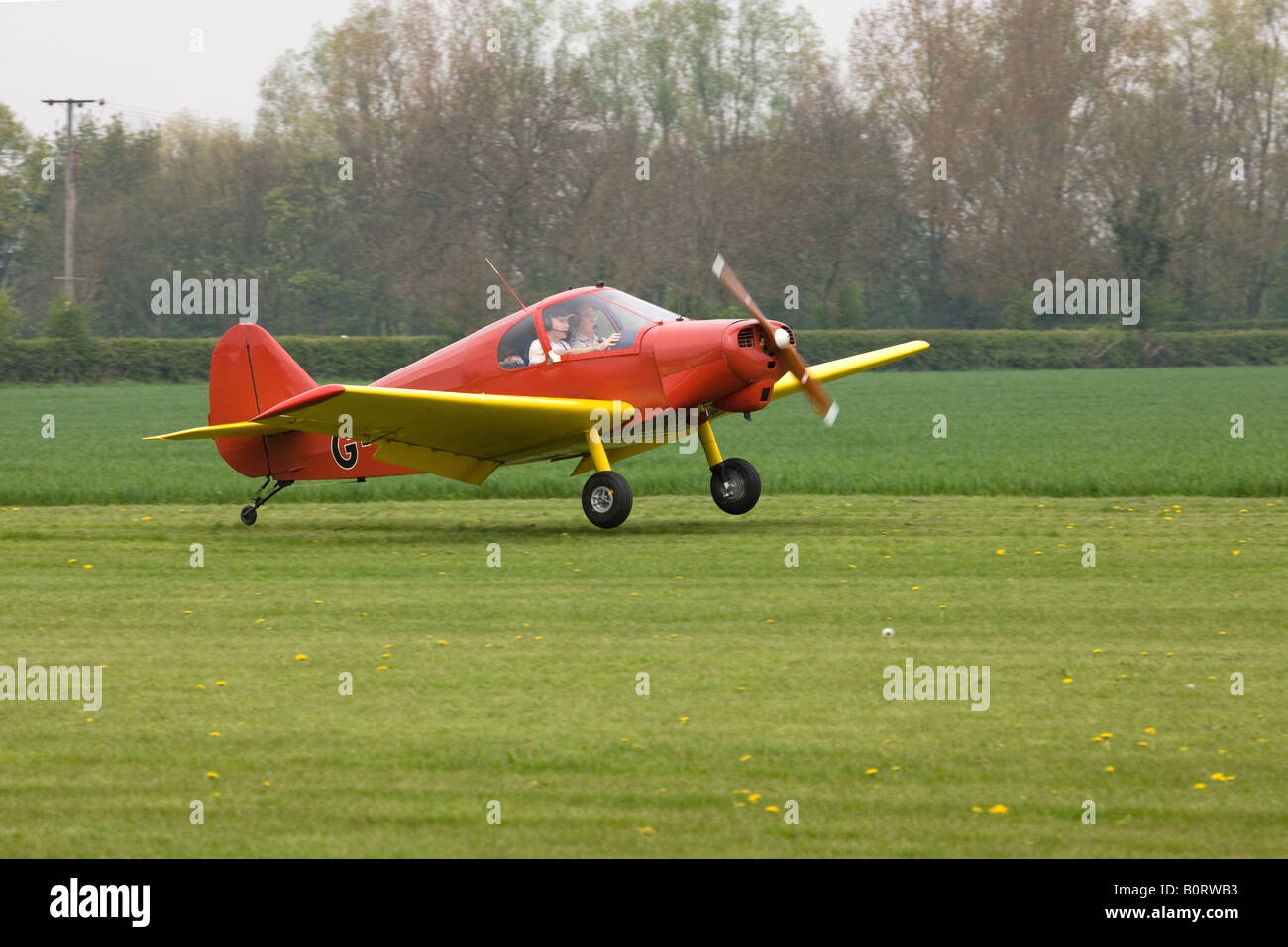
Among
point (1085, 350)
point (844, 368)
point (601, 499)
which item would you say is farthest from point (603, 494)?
point (1085, 350)

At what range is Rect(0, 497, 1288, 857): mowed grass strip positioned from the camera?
601 cm

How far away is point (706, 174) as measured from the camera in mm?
79625

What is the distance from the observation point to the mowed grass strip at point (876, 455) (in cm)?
1986

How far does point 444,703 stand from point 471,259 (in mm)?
61203

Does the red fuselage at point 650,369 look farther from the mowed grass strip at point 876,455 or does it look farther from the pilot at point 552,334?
the mowed grass strip at point 876,455

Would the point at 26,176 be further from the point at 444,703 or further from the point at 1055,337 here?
the point at 444,703

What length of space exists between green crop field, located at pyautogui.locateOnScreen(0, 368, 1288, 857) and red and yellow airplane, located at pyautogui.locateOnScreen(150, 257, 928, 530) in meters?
0.76

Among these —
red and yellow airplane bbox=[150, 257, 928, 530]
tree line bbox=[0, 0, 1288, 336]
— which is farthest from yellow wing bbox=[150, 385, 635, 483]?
tree line bbox=[0, 0, 1288, 336]

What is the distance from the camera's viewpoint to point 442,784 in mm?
6617

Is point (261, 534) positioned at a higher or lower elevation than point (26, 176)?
lower

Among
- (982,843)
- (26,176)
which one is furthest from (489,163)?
(982,843)

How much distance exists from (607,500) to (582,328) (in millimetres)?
1818

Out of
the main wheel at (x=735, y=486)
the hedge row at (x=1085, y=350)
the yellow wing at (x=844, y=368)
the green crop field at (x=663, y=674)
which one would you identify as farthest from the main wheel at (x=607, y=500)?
the hedge row at (x=1085, y=350)

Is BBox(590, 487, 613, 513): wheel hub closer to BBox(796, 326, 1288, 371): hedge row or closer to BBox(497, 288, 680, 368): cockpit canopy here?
BBox(497, 288, 680, 368): cockpit canopy
